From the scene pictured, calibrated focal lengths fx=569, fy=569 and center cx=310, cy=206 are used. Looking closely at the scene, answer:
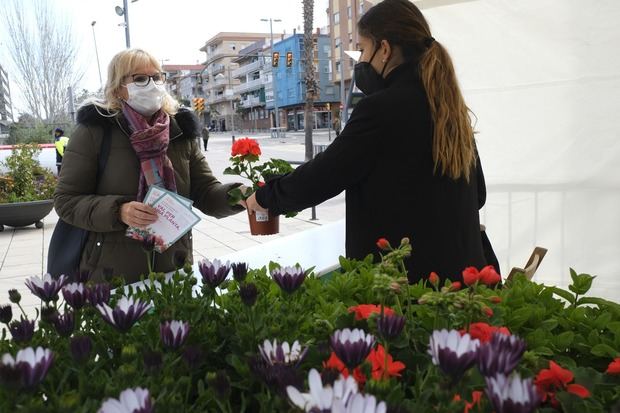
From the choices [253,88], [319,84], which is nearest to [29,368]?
[319,84]

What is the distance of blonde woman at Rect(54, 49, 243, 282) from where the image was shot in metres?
2.39

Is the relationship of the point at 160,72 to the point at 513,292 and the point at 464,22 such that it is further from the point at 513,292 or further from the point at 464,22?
the point at 464,22

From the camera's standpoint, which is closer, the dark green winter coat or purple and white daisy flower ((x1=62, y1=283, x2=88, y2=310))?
purple and white daisy flower ((x1=62, y1=283, x2=88, y2=310))

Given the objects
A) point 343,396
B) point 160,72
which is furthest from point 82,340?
point 160,72

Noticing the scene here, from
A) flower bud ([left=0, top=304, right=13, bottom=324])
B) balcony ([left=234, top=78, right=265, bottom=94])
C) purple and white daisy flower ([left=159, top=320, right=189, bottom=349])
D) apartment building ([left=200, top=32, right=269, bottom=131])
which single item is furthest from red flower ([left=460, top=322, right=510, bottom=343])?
apartment building ([left=200, top=32, right=269, bottom=131])

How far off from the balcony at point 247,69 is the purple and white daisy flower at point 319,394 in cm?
8697

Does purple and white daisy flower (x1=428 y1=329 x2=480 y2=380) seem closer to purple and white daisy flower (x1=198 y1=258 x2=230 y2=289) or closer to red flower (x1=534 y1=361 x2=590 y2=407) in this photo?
red flower (x1=534 y1=361 x2=590 y2=407)

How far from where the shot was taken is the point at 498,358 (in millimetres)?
683

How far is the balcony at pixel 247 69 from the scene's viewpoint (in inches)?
3391

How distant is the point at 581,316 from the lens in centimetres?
134

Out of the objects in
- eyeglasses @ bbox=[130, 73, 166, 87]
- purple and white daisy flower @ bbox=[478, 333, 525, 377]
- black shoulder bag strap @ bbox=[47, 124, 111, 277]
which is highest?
eyeglasses @ bbox=[130, 73, 166, 87]

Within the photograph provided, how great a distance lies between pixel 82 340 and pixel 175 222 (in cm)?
152

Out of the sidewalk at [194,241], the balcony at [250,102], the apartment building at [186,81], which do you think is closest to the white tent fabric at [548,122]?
the sidewalk at [194,241]

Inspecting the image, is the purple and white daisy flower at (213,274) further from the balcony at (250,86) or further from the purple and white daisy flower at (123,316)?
the balcony at (250,86)
